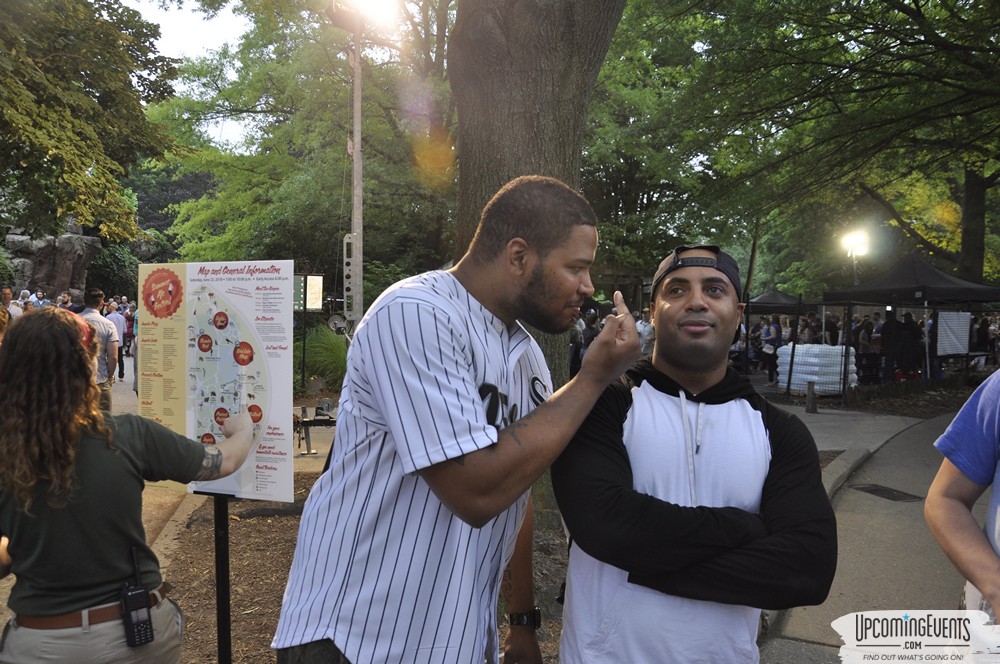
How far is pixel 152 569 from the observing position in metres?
2.47

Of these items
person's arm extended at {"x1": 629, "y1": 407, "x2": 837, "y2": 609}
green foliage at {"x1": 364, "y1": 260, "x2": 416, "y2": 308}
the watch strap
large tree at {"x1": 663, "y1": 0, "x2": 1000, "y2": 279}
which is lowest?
the watch strap

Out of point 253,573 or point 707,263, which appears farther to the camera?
point 253,573

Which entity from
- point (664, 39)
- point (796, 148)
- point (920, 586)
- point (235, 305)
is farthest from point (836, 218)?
point (235, 305)

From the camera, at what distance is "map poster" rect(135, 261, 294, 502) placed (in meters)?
3.27

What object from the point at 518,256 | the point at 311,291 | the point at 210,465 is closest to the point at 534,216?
the point at 518,256

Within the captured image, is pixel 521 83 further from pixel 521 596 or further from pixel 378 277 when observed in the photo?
pixel 378 277

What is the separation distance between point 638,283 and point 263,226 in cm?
1367

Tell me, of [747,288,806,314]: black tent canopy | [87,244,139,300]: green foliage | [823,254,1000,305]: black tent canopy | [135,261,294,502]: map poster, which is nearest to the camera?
[135,261,294,502]: map poster

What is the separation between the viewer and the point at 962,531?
201cm

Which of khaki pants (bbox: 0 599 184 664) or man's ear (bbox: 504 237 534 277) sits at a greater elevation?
man's ear (bbox: 504 237 534 277)

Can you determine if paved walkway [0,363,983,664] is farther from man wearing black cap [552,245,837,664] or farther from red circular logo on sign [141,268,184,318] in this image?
man wearing black cap [552,245,837,664]

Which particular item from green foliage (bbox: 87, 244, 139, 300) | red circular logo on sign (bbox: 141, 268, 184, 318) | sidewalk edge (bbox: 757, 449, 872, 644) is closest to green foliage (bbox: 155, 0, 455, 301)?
sidewalk edge (bbox: 757, 449, 872, 644)

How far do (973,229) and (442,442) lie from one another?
79.7ft

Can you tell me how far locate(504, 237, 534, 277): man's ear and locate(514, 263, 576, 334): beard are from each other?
27mm
